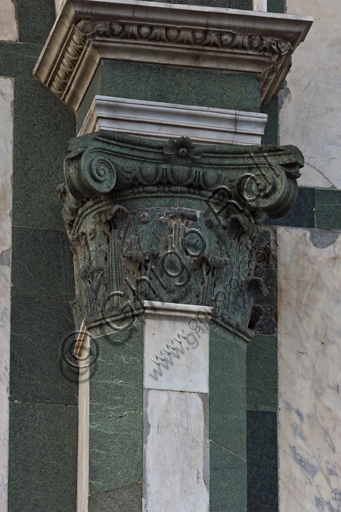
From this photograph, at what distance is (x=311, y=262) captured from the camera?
6.33 meters

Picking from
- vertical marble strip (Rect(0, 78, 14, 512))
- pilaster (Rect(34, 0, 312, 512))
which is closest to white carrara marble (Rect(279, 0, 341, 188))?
pilaster (Rect(34, 0, 312, 512))

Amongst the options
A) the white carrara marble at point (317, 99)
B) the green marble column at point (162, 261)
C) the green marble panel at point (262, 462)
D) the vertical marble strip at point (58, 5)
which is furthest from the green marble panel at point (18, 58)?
the green marble panel at point (262, 462)

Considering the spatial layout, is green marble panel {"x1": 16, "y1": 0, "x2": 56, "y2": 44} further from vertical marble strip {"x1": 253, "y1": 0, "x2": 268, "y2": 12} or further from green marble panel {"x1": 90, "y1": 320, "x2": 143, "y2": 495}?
green marble panel {"x1": 90, "y1": 320, "x2": 143, "y2": 495}

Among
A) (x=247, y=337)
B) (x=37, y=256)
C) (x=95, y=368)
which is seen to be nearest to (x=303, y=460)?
(x=247, y=337)

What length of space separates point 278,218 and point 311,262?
0.31 metres

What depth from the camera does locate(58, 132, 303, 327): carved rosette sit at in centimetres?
551

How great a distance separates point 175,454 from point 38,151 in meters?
1.76

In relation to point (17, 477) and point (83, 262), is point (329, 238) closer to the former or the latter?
point (83, 262)

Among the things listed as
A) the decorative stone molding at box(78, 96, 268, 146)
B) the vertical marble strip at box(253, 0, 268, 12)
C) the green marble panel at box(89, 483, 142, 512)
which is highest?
the vertical marble strip at box(253, 0, 268, 12)

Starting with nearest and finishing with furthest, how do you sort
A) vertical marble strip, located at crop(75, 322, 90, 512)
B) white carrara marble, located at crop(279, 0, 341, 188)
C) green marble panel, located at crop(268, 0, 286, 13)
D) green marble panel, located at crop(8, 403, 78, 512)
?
vertical marble strip, located at crop(75, 322, 90, 512) → green marble panel, located at crop(8, 403, 78, 512) → white carrara marble, located at crop(279, 0, 341, 188) → green marble panel, located at crop(268, 0, 286, 13)

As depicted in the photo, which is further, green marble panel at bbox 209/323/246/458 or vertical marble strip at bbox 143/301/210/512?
green marble panel at bbox 209/323/246/458

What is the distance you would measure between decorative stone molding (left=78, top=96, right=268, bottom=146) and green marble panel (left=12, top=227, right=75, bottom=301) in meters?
0.59

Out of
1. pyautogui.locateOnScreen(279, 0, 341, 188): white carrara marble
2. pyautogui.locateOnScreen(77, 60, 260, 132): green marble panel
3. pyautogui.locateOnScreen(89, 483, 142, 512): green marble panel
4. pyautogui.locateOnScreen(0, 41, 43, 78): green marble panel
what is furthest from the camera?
pyautogui.locateOnScreen(279, 0, 341, 188): white carrara marble

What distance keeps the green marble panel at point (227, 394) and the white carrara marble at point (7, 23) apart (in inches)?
76.2
